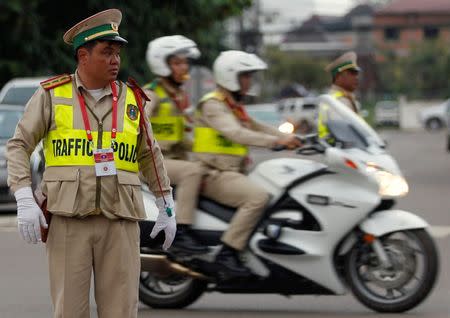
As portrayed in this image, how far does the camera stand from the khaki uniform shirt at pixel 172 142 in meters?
9.55

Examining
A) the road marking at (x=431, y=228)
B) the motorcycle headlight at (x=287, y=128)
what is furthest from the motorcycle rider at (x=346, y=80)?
the road marking at (x=431, y=228)

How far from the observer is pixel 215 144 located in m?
9.23

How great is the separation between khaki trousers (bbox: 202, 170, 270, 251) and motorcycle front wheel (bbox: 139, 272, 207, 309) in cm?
50

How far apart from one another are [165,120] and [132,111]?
4.03 m

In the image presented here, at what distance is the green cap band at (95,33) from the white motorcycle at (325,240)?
331 cm

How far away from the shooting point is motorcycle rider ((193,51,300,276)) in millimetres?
8836

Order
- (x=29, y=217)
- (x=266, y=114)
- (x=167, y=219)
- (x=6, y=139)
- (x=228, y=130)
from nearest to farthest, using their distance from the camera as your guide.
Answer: (x=29, y=217), (x=167, y=219), (x=228, y=130), (x=6, y=139), (x=266, y=114)

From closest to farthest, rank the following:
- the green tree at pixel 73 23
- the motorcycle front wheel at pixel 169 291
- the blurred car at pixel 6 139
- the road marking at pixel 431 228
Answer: the motorcycle front wheel at pixel 169 291
the road marking at pixel 431 228
the blurred car at pixel 6 139
the green tree at pixel 73 23

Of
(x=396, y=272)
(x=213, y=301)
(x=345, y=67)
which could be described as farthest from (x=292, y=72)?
(x=396, y=272)

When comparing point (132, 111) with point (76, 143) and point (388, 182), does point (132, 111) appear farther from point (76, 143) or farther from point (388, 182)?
point (388, 182)

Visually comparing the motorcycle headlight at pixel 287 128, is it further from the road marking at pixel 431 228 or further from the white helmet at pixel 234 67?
the road marking at pixel 431 228

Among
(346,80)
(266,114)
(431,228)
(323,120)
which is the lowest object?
(266,114)

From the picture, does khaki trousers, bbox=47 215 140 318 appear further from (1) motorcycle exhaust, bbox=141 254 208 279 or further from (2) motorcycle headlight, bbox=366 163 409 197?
(2) motorcycle headlight, bbox=366 163 409 197

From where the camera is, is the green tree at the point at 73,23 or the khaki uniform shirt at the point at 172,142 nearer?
the khaki uniform shirt at the point at 172,142
